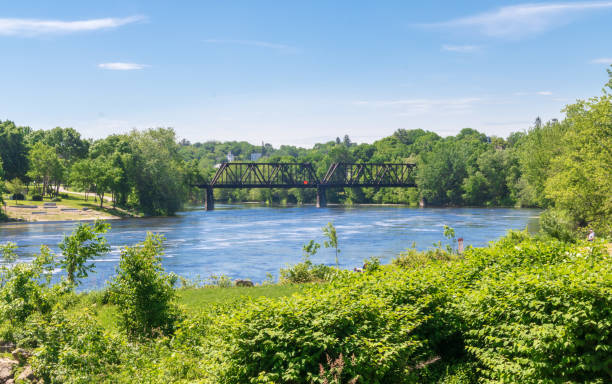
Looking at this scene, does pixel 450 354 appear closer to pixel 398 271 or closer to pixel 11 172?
pixel 398 271

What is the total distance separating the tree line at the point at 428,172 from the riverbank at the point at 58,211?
3053 millimetres

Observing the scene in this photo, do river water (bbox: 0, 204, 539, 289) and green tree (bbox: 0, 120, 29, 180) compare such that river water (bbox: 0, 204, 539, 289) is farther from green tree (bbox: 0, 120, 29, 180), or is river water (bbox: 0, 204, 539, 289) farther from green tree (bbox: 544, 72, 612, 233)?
green tree (bbox: 0, 120, 29, 180)

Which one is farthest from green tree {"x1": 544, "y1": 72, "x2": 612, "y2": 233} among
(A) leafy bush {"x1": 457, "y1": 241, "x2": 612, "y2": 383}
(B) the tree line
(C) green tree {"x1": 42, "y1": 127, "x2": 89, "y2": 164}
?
(C) green tree {"x1": 42, "y1": 127, "x2": 89, "y2": 164}

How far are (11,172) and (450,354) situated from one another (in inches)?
4128

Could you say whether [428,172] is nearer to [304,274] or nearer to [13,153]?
[13,153]

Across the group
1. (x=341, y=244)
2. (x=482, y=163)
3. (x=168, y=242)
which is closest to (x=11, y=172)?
(x=168, y=242)

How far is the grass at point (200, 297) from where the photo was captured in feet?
49.1

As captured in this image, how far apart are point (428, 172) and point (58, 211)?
2971 inches

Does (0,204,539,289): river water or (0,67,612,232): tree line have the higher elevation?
(0,67,612,232): tree line

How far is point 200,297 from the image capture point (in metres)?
18.6

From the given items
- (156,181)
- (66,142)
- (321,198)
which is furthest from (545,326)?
(66,142)

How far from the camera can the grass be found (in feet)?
49.1

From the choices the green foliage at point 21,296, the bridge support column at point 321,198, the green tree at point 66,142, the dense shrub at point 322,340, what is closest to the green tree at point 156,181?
the green tree at point 66,142

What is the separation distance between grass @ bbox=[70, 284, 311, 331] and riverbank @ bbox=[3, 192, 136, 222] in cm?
5299
